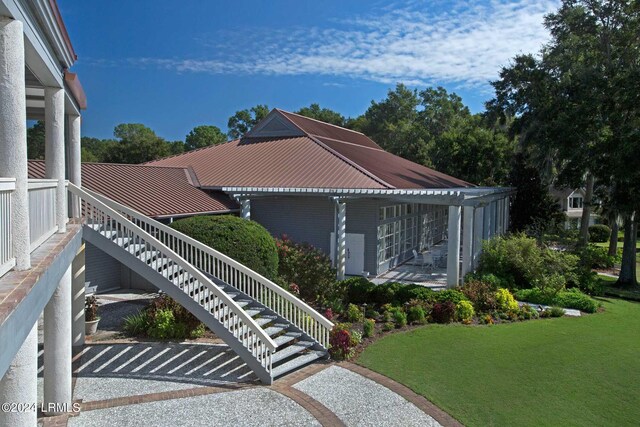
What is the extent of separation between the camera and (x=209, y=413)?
8312 millimetres

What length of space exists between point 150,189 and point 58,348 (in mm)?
11477

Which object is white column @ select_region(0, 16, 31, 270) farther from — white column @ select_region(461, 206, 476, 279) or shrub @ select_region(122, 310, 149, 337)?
white column @ select_region(461, 206, 476, 279)

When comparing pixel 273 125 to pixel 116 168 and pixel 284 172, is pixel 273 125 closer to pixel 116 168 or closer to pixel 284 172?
pixel 284 172

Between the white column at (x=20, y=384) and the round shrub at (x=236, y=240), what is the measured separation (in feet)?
27.0

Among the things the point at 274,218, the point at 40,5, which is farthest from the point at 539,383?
the point at 274,218

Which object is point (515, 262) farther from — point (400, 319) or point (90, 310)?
point (90, 310)

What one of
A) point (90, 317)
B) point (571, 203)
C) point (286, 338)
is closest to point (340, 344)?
point (286, 338)

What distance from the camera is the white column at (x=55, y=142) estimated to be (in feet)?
22.7

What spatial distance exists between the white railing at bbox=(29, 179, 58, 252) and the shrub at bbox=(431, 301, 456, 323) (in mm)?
9823

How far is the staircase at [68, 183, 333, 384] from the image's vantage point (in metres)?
9.93

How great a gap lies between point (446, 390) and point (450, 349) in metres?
2.39

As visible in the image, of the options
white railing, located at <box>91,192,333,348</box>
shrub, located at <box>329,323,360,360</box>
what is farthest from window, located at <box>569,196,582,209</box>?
shrub, located at <box>329,323,360,360</box>

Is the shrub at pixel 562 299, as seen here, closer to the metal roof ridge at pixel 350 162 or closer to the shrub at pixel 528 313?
the shrub at pixel 528 313

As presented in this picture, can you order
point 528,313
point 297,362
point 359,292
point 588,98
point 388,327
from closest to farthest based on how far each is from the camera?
point 297,362
point 388,327
point 528,313
point 359,292
point 588,98
